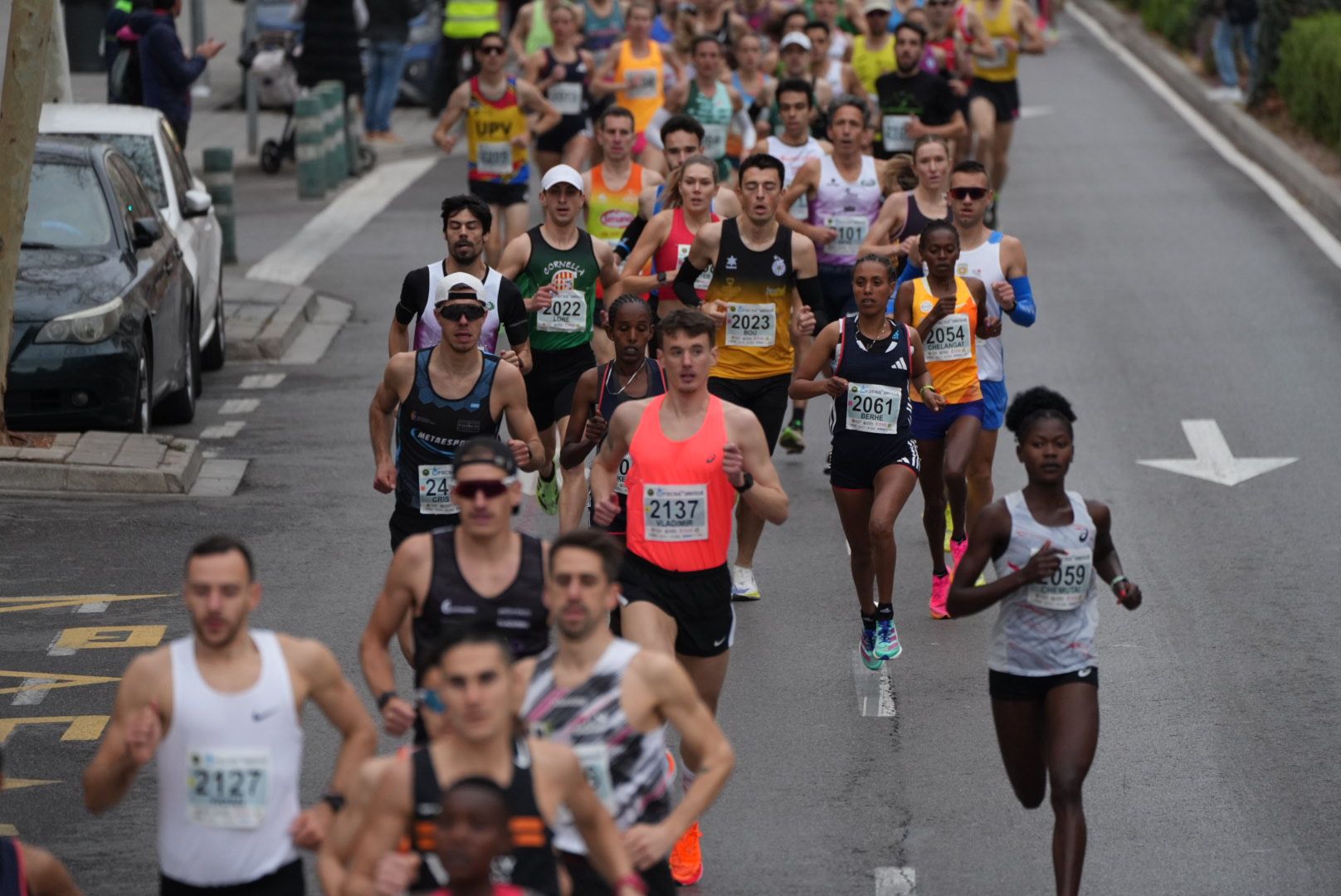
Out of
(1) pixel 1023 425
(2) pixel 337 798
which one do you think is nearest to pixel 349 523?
(1) pixel 1023 425

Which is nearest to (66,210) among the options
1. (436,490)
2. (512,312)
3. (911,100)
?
(512,312)

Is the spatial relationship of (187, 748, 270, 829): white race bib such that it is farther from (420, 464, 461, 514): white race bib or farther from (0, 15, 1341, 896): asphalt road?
(420, 464, 461, 514): white race bib

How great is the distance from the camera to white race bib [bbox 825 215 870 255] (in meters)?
14.2

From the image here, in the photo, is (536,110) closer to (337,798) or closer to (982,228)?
(982,228)

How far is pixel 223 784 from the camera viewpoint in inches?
235

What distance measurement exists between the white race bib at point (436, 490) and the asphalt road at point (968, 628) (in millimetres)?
1053

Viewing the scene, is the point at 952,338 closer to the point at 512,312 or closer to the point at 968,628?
the point at 968,628

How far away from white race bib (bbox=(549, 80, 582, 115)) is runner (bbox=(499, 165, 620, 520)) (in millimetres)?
7688

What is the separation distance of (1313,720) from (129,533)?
20.5 ft

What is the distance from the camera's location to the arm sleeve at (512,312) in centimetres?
1098

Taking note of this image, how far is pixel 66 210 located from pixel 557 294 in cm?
421

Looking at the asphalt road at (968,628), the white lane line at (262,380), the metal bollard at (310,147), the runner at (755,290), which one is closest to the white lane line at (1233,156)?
the asphalt road at (968,628)

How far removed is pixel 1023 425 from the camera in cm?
786

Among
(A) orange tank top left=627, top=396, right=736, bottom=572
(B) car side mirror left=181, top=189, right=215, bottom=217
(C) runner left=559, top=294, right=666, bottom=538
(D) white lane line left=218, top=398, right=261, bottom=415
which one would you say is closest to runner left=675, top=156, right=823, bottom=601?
(C) runner left=559, top=294, right=666, bottom=538
